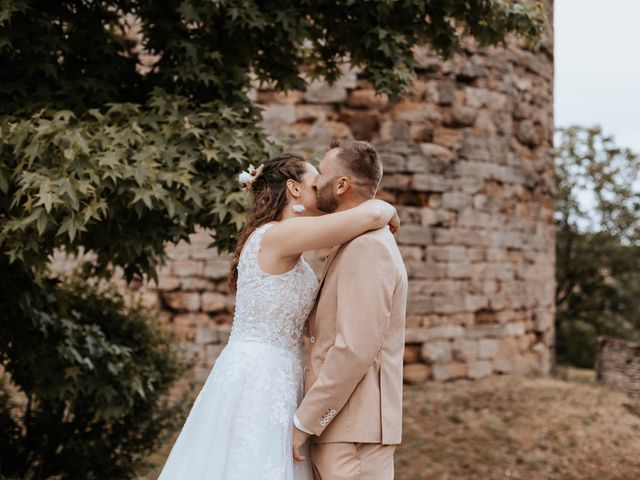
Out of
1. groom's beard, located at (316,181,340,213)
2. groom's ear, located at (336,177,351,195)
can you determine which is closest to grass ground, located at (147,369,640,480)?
groom's beard, located at (316,181,340,213)

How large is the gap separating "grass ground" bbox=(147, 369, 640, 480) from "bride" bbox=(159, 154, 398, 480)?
3.77m

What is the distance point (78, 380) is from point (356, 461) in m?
2.78

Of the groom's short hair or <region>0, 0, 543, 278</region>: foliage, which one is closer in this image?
the groom's short hair

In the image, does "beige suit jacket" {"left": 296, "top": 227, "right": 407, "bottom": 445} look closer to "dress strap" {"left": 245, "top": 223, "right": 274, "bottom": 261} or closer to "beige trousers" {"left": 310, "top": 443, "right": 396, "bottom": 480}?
"beige trousers" {"left": 310, "top": 443, "right": 396, "bottom": 480}

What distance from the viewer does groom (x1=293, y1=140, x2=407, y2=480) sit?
9.22 feet

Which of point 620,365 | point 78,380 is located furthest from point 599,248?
point 78,380

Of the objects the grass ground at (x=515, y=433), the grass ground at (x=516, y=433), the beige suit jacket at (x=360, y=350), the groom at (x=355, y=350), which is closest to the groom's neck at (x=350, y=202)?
the groom at (x=355, y=350)

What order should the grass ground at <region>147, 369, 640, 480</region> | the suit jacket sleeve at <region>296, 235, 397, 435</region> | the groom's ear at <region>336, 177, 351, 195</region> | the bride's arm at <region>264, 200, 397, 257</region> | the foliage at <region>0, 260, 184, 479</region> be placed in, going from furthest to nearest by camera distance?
1. the grass ground at <region>147, 369, 640, 480</region>
2. the foliage at <region>0, 260, 184, 479</region>
3. the groom's ear at <region>336, 177, 351, 195</region>
4. the bride's arm at <region>264, 200, 397, 257</region>
5. the suit jacket sleeve at <region>296, 235, 397, 435</region>

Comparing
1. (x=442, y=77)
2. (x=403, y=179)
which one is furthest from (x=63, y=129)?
(x=442, y=77)

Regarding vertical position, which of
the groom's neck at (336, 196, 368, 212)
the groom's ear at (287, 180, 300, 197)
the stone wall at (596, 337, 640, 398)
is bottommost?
the stone wall at (596, 337, 640, 398)

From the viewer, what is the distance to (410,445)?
307 inches

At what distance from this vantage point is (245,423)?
9.78ft

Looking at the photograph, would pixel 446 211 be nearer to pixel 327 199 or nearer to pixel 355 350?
pixel 327 199

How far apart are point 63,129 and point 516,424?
617 centimetres
